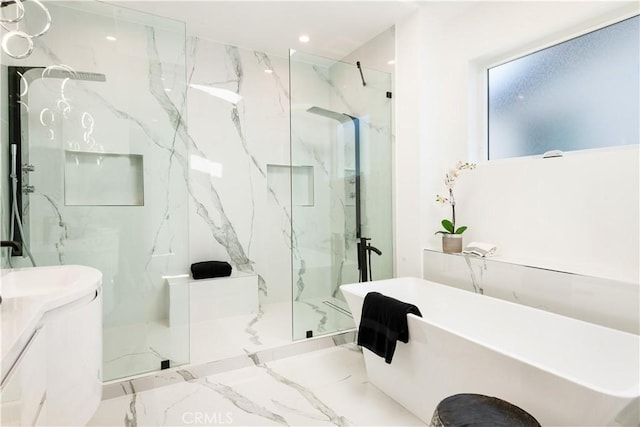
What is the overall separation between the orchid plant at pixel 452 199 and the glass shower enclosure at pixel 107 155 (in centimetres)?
212

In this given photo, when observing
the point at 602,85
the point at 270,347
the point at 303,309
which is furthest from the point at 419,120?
the point at 270,347

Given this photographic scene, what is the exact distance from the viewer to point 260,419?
1.99m

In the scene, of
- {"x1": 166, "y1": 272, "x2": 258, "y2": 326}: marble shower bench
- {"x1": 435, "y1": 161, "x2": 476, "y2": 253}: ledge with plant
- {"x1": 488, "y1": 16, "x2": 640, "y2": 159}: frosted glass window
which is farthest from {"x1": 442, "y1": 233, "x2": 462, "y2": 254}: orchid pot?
{"x1": 166, "y1": 272, "x2": 258, "y2": 326}: marble shower bench

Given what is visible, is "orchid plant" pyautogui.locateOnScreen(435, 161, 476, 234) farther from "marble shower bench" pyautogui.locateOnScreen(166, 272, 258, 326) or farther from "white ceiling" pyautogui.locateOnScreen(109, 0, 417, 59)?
"marble shower bench" pyautogui.locateOnScreen(166, 272, 258, 326)

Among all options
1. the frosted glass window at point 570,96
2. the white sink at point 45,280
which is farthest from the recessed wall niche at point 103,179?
the frosted glass window at point 570,96

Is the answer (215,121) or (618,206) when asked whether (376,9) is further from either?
(618,206)

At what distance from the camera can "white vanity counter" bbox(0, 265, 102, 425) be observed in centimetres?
95

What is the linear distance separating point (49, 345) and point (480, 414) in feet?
5.70

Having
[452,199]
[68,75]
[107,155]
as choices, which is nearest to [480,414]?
[452,199]

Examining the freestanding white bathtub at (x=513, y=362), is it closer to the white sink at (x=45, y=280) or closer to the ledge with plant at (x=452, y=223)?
the ledge with plant at (x=452, y=223)

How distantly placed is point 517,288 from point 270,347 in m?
1.93

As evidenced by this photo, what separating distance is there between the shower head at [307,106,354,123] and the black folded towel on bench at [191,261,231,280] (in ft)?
5.96

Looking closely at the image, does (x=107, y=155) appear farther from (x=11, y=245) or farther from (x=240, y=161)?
(x=240, y=161)

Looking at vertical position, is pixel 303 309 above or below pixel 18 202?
below
